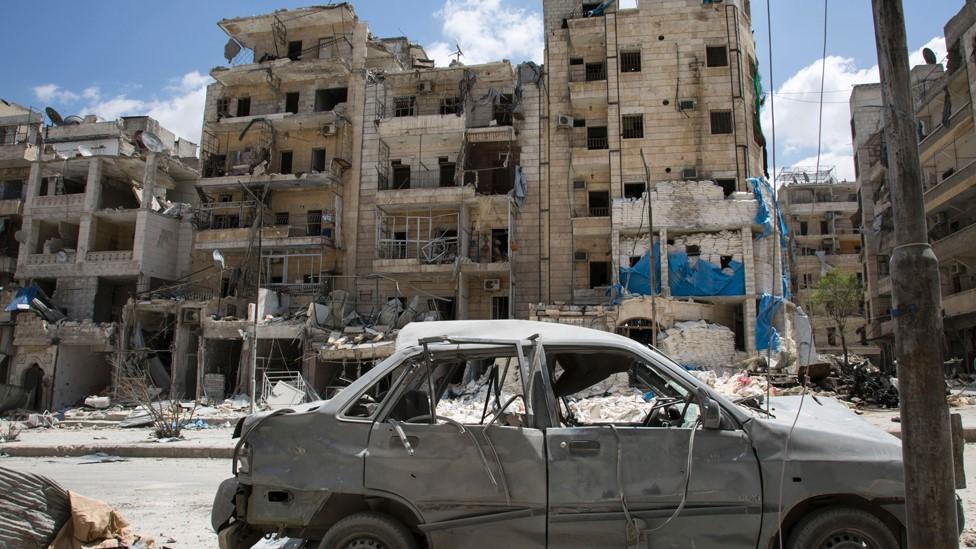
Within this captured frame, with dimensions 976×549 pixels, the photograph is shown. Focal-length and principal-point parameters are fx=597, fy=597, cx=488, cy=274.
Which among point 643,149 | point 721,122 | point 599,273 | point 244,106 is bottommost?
point 599,273

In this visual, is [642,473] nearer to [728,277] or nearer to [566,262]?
[728,277]

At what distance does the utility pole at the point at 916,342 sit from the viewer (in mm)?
2531

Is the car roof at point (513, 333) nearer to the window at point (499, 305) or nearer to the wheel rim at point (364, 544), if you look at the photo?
the wheel rim at point (364, 544)

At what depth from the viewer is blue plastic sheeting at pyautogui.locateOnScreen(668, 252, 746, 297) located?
81.1 ft

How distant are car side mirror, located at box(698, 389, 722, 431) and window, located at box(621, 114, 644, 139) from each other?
85.7ft

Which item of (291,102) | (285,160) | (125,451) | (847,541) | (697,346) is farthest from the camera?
(291,102)

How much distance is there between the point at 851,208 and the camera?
51719 millimetres

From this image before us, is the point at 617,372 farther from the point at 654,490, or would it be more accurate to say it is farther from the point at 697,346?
the point at 697,346

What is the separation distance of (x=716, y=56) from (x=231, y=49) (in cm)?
2598

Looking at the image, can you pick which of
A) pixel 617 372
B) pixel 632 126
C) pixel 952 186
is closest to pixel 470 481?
pixel 617 372

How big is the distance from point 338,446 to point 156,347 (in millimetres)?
30313

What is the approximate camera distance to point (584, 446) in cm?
408

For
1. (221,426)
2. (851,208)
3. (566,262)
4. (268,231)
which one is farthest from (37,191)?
(851,208)

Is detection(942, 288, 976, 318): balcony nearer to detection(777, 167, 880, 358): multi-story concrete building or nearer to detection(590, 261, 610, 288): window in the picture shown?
detection(590, 261, 610, 288): window
